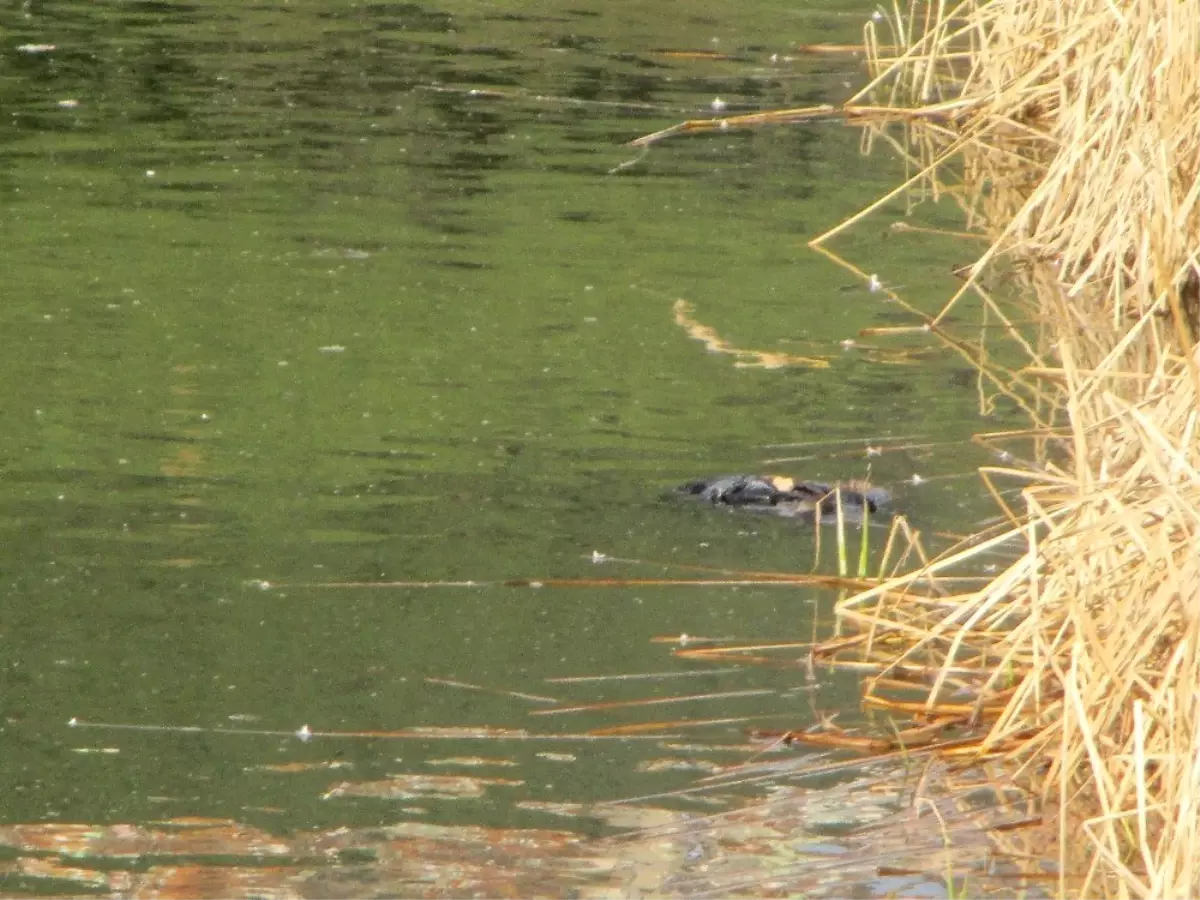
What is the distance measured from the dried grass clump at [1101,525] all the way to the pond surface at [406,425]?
0.25 meters

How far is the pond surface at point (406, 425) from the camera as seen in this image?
3678mm

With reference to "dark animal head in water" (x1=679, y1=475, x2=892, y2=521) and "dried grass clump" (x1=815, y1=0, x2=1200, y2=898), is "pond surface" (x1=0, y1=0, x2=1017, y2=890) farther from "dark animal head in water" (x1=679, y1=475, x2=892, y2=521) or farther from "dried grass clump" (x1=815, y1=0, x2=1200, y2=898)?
"dried grass clump" (x1=815, y1=0, x2=1200, y2=898)

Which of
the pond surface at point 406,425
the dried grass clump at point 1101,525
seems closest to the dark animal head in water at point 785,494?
the pond surface at point 406,425

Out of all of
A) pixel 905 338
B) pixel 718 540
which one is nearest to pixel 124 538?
pixel 718 540

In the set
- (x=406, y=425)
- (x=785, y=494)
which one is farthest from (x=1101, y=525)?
(x=406, y=425)

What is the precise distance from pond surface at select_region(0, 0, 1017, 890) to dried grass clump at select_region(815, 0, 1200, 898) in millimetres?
254

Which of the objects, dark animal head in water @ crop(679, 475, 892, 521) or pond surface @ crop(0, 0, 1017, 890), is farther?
dark animal head in water @ crop(679, 475, 892, 521)

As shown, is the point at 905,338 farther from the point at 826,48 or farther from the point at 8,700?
the point at 826,48

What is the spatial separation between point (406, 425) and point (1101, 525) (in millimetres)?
2432

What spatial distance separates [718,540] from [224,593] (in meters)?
1.03

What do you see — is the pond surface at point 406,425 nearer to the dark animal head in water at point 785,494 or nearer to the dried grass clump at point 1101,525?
the dark animal head in water at point 785,494

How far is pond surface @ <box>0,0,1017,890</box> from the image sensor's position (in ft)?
12.1

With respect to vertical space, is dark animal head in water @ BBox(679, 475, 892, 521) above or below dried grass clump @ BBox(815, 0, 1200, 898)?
below

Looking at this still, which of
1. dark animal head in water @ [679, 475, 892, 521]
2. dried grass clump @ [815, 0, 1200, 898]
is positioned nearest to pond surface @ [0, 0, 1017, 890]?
dark animal head in water @ [679, 475, 892, 521]
